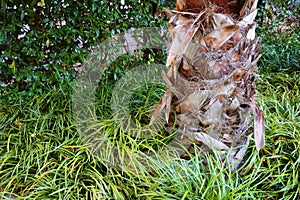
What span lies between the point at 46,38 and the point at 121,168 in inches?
51.7

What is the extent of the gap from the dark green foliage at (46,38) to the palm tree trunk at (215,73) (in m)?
1.04

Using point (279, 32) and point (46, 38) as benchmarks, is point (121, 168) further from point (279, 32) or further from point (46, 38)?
point (279, 32)

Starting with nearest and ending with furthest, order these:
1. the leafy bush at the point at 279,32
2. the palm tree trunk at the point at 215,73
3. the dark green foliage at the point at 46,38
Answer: the palm tree trunk at the point at 215,73, the dark green foliage at the point at 46,38, the leafy bush at the point at 279,32

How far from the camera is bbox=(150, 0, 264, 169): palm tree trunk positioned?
1559 millimetres

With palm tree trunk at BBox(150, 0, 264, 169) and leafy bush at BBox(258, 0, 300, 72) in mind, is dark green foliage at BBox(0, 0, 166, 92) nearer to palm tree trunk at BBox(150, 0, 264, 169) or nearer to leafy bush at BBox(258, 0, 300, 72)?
palm tree trunk at BBox(150, 0, 264, 169)

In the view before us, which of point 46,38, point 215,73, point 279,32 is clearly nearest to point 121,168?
point 215,73

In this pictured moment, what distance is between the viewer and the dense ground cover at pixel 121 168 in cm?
159

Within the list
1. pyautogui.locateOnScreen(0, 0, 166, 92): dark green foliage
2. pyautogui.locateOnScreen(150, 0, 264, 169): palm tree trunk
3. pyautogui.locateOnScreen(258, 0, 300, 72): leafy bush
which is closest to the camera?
pyautogui.locateOnScreen(150, 0, 264, 169): palm tree trunk

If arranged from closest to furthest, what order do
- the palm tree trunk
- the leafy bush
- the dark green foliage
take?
the palm tree trunk, the dark green foliage, the leafy bush

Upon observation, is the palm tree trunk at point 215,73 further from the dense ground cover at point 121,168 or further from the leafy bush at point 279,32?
the leafy bush at point 279,32

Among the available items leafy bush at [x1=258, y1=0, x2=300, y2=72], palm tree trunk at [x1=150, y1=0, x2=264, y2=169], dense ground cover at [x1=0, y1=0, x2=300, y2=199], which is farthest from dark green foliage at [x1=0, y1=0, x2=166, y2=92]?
leafy bush at [x1=258, y1=0, x2=300, y2=72]

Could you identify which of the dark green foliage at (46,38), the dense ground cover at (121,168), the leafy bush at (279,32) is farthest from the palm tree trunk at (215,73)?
the leafy bush at (279,32)

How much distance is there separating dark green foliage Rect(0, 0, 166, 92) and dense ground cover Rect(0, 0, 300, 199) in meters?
0.24

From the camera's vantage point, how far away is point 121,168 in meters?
1.73
